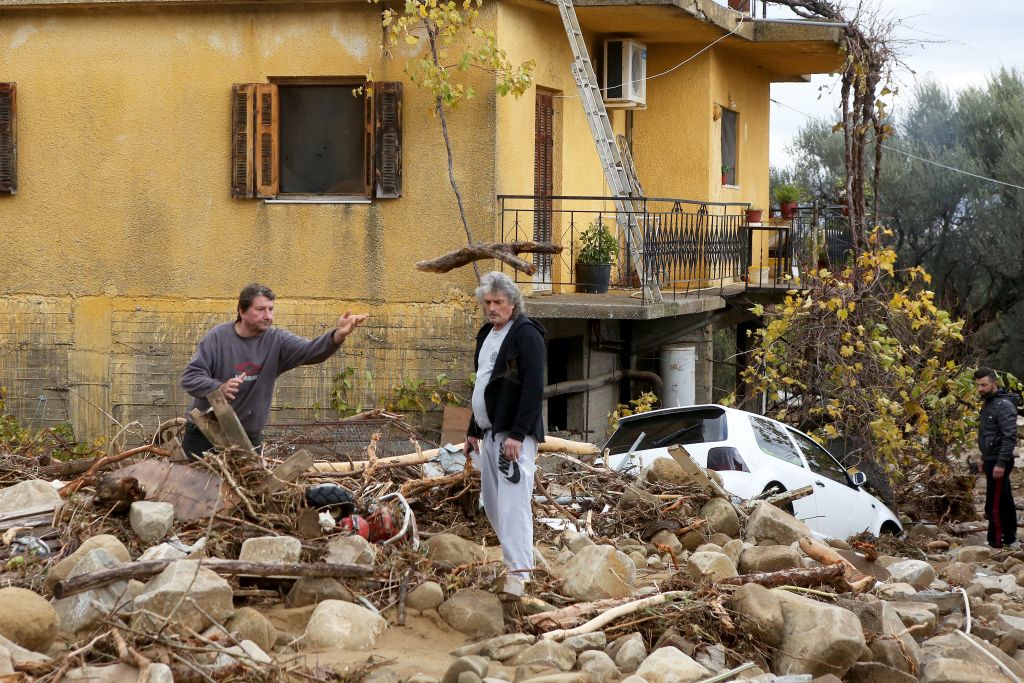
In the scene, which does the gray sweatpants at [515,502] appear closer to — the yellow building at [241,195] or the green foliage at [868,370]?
the yellow building at [241,195]

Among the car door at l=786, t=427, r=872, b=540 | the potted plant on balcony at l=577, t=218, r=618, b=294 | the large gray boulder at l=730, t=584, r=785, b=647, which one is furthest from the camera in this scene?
the potted plant on balcony at l=577, t=218, r=618, b=294

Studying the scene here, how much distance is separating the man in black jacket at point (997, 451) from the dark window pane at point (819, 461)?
1.45 m

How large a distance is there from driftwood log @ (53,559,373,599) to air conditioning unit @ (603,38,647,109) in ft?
35.6

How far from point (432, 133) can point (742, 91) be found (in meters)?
7.31

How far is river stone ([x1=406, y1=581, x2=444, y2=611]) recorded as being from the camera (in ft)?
22.2

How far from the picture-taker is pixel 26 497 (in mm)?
7363

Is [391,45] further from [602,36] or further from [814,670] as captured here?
[814,670]

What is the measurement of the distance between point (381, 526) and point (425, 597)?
0.87 meters

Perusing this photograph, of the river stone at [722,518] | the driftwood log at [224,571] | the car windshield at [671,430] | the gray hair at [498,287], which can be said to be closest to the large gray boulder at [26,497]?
the driftwood log at [224,571]

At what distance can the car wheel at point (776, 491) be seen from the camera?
35.2 feet

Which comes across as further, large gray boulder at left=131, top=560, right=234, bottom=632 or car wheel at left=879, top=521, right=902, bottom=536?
car wheel at left=879, top=521, right=902, bottom=536

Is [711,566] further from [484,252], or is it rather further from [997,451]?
[997,451]

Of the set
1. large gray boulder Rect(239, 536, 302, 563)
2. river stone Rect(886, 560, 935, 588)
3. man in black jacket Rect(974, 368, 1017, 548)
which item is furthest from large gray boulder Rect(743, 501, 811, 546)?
man in black jacket Rect(974, 368, 1017, 548)

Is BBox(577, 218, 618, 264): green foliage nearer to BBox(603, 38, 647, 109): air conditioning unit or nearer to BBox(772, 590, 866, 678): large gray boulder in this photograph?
BBox(603, 38, 647, 109): air conditioning unit
